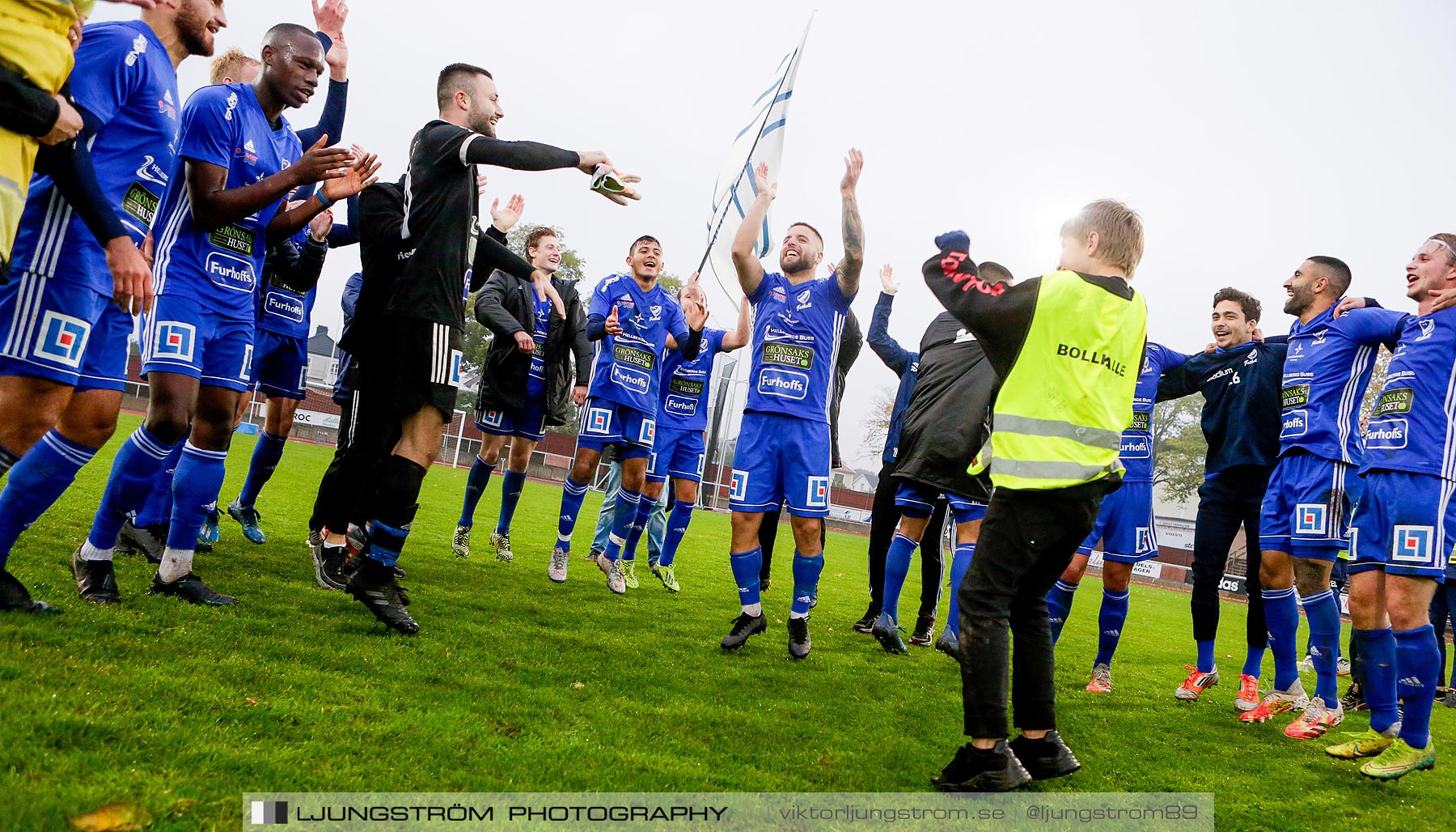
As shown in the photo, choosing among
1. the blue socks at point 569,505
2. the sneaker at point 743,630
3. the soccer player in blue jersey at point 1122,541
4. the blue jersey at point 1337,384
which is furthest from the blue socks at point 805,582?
the blue jersey at point 1337,384

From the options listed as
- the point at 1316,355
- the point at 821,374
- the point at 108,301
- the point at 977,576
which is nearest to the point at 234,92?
the point at 108,301

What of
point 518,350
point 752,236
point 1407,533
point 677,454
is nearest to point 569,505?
point 677,454

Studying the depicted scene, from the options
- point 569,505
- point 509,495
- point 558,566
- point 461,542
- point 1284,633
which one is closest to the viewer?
point 1284,633

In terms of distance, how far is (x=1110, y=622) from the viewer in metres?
6.00

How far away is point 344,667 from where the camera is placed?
11.2ft

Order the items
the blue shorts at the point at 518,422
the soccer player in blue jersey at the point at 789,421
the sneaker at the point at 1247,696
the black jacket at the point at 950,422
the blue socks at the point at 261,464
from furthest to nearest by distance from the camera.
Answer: the blue shorts at the point at 518,422 < the blue socks at the point at 261,464 < the black jacket at the point at 950,422 < the sneaker at the point at 1247,696 < the soccer player in blue jersey at the point at 789,421

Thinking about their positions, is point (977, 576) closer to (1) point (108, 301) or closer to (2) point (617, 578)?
(1) point (108, 301)

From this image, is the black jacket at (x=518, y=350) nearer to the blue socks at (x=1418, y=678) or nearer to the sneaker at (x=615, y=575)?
the sneaker at (x=615, y=575)

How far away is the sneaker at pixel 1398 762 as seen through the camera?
4.04 metres

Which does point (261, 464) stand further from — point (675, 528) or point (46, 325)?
point (46, 325)

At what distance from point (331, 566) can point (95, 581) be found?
5.05 feet

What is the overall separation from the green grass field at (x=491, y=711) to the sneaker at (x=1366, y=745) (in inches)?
3.0

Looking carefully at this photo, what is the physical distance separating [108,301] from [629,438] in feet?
15.5

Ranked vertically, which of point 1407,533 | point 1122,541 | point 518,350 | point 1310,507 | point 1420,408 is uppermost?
point 518,350
